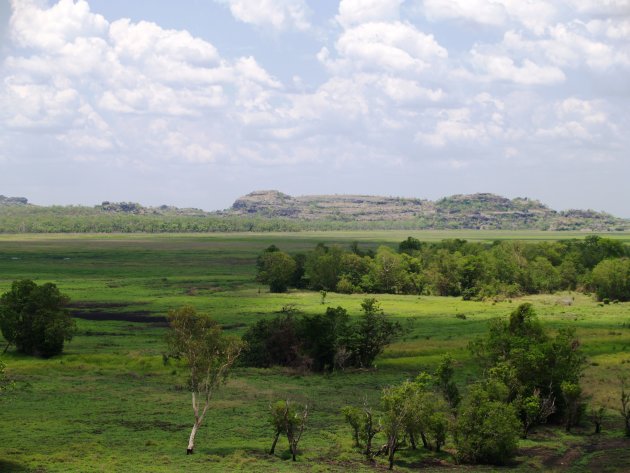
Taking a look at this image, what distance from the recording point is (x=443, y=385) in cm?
5031

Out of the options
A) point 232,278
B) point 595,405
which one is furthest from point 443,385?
point 232,278

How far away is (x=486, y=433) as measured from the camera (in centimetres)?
4391

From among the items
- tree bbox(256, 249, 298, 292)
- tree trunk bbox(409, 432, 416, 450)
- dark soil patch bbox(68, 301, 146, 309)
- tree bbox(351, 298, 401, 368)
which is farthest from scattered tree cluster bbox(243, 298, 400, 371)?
tree bbox(256, 249, 298, 292)

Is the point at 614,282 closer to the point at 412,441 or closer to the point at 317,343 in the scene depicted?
the point at 317,343

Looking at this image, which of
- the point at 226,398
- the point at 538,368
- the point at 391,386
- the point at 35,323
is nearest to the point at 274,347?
the point at 226,398

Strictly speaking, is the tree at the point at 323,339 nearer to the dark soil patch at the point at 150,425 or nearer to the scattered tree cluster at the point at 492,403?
the scattered tree cluster at the point at 492,403

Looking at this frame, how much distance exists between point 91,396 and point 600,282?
9620cm

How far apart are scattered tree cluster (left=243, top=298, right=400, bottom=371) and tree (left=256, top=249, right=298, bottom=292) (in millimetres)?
63969

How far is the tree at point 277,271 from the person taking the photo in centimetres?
13650

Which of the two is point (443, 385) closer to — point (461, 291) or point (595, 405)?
point (595, 405)

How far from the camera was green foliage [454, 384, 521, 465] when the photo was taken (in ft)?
143

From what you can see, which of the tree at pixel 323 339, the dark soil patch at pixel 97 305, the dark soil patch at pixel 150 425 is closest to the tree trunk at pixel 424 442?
the dark soil patch at pixel 150 425

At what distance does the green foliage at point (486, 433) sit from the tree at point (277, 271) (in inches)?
3625

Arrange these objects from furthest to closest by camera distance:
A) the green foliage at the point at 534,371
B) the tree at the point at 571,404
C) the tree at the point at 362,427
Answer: the green foliage at the point at 534,371 → the tree at the point at 571,404 → the tree at the point at 362,427
